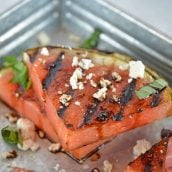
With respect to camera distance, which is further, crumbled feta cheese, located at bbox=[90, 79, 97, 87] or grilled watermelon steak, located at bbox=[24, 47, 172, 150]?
crumbled feta cheese, located at bbox=[90, 79, 97, 87]

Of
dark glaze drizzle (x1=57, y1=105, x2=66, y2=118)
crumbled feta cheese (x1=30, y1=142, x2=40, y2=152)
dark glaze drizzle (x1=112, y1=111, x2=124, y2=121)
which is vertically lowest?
crumbled feta cheese (x1=30, y1=142, x2=40, y2=152)

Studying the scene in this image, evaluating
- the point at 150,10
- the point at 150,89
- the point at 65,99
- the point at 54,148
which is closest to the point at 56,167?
the point at 54,148

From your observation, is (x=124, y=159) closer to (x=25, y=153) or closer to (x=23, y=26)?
(x=25, y=153)

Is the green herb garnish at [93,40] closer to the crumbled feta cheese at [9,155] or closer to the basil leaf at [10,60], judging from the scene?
the basil leaf at [10,60]

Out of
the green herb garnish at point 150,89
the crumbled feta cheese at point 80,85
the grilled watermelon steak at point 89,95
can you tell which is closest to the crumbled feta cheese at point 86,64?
the grilled watermelon steak at point 89,95

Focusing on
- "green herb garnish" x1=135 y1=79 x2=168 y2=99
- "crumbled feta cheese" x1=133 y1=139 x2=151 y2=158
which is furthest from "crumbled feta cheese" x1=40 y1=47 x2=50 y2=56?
"crumbled feta cheese" x1=133 y1=139 x2=151 y2=158

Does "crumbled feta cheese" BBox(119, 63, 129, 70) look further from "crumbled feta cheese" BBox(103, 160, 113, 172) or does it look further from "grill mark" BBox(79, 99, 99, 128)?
"crumbled feta cheese" BBox(103, 160, 113, 172)
